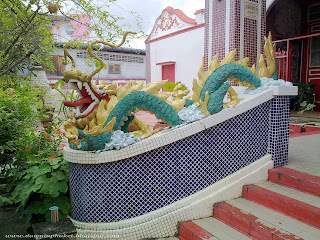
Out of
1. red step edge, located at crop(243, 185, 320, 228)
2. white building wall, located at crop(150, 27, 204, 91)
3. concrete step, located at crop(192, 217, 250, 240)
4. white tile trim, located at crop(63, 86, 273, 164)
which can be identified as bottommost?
concrete step, located at crop(192, 217, 250, 240)

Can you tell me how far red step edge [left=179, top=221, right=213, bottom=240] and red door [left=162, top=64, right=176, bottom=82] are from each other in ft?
34.0

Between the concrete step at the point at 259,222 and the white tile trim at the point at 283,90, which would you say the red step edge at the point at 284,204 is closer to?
the concrete step at the point at 259,222

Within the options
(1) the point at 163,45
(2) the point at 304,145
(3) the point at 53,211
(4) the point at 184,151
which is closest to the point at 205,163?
(4) the point at 184,151

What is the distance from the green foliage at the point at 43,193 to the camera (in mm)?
3467

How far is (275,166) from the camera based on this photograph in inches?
156

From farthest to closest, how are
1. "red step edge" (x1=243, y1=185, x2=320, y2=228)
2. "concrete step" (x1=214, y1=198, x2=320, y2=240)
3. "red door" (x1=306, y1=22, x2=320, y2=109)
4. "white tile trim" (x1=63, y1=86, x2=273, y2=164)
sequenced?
"red door" (x1=306, y1=22, x2=320, y2=109), "white tile trim" (x1=63, y1=86, x2=273, y2=164), "red step edge" (x1=243, y1=185, x2=320, y2=228), "concrete step" (x1=214, y1=198, x2=320, y2=240)

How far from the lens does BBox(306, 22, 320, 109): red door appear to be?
32.1 ft

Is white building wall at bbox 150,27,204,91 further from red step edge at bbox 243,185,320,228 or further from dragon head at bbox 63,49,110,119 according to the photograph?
dragon head at bbox 63,49,110,119

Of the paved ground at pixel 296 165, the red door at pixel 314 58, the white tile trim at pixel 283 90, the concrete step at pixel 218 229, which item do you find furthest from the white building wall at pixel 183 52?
the concrete step at pixel 218 229

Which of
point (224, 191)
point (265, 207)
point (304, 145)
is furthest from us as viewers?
point (304, 145)

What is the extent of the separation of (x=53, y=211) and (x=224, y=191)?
204cm

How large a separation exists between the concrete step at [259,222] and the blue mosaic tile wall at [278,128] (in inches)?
34.4

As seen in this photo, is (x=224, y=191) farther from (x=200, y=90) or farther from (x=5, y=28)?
(x=5, y=28)

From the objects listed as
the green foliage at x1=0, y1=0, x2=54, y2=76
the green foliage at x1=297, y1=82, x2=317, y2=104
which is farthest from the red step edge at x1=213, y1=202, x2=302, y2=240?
the green foliage at x1=297, y1=82, x2=317, y2=104
